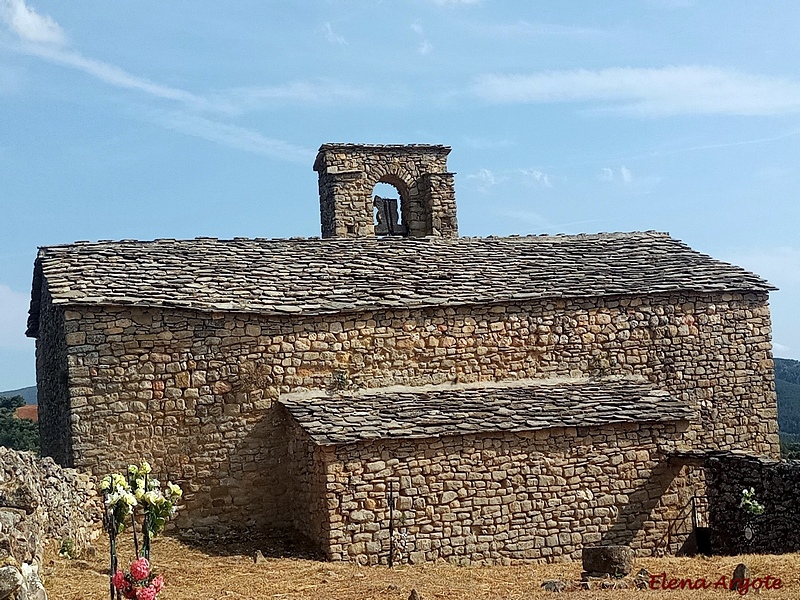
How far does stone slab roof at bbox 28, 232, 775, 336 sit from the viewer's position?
1537cm

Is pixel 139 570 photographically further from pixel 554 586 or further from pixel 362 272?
pixel 362 272

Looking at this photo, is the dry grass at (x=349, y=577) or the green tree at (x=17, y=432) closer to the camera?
the dry grass at (x=349, y=577)

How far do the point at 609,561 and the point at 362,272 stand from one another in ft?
25.5

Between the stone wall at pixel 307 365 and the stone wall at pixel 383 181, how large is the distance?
145 inches

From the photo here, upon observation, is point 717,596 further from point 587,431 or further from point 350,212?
point 350,212

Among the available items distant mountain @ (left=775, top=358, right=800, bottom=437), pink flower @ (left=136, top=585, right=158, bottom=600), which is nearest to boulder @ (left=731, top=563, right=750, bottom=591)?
pink flower @ (left=136, top=585, right=158, bottom=600)

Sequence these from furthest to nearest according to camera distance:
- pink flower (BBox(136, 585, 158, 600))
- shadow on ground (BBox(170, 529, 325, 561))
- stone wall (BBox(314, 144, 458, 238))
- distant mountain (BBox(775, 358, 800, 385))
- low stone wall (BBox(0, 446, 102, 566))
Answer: distant mountain (BBox(775, 358, 800, 385))
stone wall (BBox(314, 144, 458, 238))
shadow on ground (BBox(170, 529, 325, 561))
low stone wall (BBox(0, 446, 102, 566))
pink flower (BBox(136, 585, 158, 600))

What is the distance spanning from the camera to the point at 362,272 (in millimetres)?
17172

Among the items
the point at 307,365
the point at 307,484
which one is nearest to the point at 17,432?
the point at 307,365

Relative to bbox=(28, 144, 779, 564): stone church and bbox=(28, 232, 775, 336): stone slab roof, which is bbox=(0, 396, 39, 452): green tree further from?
bbox=(28, 144, 779, 564): stone church

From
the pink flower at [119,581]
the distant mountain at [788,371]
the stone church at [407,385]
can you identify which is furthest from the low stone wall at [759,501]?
the distant mountain at [788,371]

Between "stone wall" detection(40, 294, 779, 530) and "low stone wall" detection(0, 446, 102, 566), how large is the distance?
2.72ft

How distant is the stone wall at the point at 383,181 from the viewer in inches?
751

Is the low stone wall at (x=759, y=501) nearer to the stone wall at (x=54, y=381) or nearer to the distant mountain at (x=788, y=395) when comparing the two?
the stone wall at (x=54, y=381)
